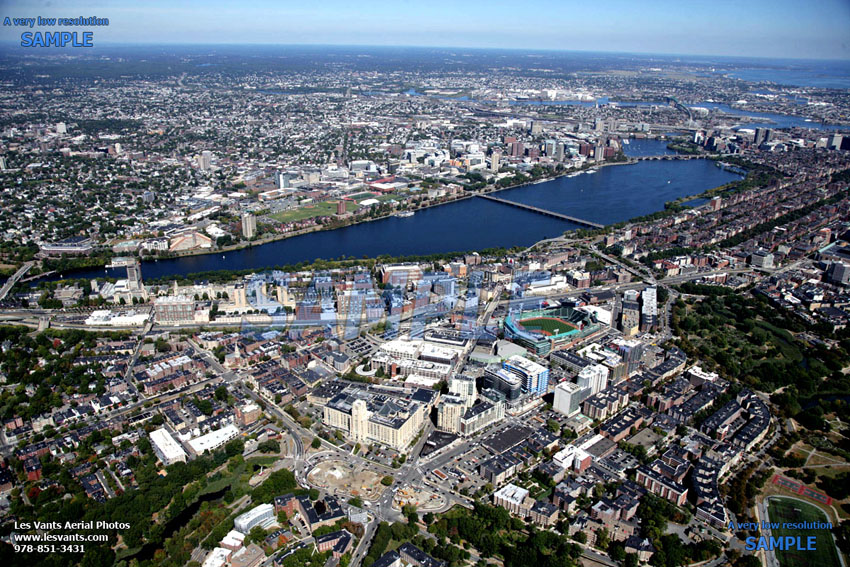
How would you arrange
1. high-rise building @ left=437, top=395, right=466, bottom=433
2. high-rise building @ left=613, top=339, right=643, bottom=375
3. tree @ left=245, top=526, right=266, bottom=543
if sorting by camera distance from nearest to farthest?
tree @ left=245, top=526, right=266, bottom=543 < high-rise building @ left=437, top=395, right=466, bottom=433 < high-rise building @ left=613, top=339, right=643, bottom=375

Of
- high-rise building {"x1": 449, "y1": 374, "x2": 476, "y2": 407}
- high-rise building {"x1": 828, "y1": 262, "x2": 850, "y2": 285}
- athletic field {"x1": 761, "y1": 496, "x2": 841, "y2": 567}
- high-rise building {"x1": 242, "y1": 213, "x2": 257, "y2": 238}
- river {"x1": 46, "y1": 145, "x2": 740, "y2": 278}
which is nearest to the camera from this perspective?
athletic field {"x1": 761, "y1": 496, "x2": 841, "y2": 567}

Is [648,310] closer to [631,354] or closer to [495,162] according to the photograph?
[631,354]

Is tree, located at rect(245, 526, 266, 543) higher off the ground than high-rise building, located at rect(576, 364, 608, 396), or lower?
lower

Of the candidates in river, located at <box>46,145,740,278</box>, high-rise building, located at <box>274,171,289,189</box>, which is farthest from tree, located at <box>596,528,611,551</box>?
high-rise building, located at <box>274,171,289,189</box>

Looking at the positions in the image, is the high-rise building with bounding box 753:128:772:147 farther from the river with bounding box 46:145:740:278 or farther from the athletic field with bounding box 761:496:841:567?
the athletic field with bounding box 761:496:841:567

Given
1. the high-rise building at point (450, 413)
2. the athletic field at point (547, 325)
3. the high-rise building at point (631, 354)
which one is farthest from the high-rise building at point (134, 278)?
the high-rise building at point (631, 354)

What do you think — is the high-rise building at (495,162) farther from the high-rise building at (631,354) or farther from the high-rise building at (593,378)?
the high-rise building at (593,378)

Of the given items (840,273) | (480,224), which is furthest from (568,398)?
(480,224)
